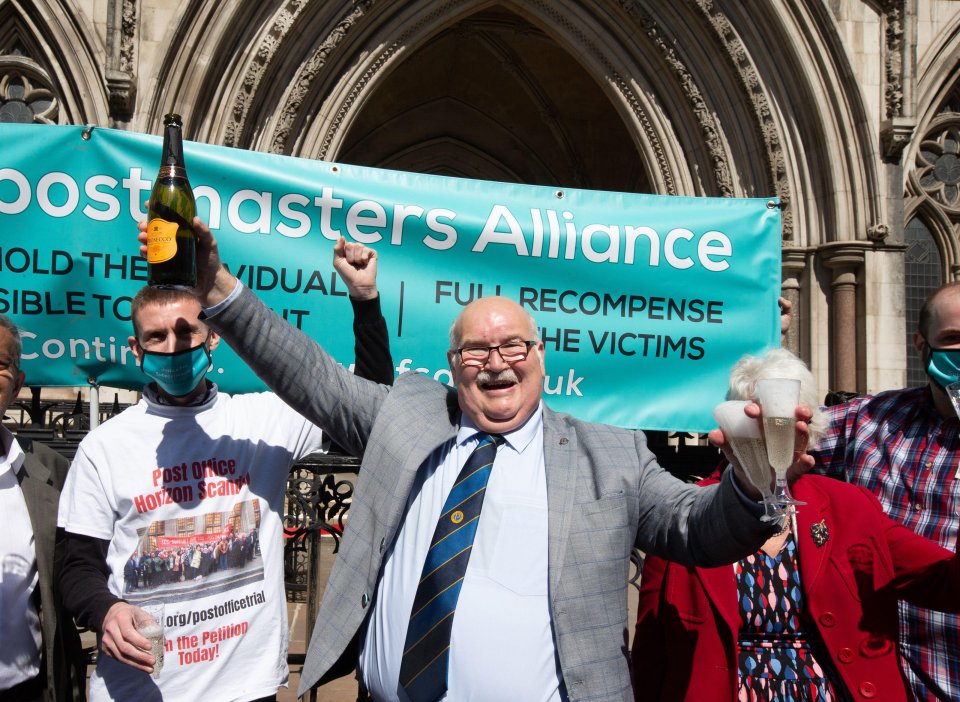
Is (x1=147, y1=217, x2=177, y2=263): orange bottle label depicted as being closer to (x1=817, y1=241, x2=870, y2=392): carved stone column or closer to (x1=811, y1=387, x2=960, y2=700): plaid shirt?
(x1=811, y1=387, x2=960, y2=700): plaid shirt

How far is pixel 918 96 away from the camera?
361 inches

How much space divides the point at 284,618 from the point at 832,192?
7933 millimetres

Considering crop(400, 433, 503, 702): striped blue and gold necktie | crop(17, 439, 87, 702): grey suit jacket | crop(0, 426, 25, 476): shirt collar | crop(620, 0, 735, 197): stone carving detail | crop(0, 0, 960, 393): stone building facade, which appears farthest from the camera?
crop(620, 0, 735, 197): stone carving detail

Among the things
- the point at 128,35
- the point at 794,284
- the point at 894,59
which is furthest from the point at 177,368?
the point at 894,59

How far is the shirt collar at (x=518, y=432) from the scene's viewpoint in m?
2.09

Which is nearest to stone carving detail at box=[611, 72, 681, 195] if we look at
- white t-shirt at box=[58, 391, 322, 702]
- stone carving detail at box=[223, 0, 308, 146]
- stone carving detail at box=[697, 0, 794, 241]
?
stone carving detail at box=[697, 0, 794, 241]

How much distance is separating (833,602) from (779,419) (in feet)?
3.04

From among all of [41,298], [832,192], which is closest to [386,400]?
[41,298]

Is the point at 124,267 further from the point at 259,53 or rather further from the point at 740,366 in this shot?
the point at 259,53

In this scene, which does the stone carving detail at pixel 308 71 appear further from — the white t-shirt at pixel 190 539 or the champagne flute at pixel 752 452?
the champagne flute at pixel 752 452

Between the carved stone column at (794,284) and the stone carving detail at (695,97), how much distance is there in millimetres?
912

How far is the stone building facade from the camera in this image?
305 inches

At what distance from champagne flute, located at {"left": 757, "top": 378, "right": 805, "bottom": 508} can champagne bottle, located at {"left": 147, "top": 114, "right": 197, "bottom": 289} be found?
127 centimetres

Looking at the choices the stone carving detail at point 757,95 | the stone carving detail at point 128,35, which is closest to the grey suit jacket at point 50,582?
the stone carving detail at point 128,35
